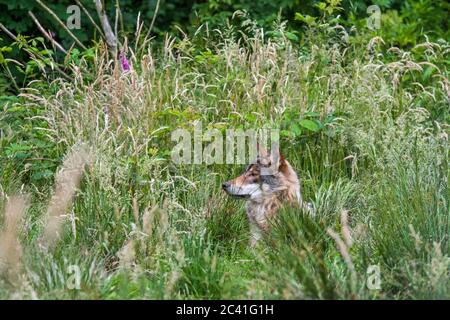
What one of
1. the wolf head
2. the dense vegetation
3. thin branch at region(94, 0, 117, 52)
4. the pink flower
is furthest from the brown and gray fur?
thin branch at region(94, 0, 117, 52)

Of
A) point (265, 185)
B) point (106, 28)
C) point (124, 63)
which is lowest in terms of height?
point (265, 185)

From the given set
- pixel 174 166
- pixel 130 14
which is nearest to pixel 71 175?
pixel 174 166

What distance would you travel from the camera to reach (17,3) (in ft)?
35.4

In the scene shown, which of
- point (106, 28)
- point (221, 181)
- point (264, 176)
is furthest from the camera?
point (106, 28)

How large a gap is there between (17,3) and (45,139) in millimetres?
3614

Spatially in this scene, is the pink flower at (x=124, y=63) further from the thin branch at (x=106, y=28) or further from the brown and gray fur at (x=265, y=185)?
the brown and gray fur at (x=265, y=185)

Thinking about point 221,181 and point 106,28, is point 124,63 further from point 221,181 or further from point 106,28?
point 221,181

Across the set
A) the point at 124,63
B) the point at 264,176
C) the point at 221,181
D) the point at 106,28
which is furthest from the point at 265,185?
the point at 106,28

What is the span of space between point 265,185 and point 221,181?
501 millimetres

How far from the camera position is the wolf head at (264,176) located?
6.91 m

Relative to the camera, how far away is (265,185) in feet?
23.0

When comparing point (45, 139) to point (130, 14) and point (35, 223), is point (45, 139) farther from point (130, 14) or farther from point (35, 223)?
point (130, 14)
